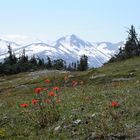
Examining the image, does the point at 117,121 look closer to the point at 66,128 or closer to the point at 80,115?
the point at 66,128

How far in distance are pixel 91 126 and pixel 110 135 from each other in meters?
1.83

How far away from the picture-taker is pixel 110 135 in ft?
41.6

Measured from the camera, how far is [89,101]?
20.3m

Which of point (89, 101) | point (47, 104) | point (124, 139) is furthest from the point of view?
point (89, 101)

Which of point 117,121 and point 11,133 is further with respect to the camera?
point 11,133

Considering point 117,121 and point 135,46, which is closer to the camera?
point 117,121

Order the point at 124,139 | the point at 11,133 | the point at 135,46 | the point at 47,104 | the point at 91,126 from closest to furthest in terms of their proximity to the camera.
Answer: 1. the point at 124,139
2. the point at 91,126
3. the point at 11,133
4. the point at 47,104
5. the point at 135,46

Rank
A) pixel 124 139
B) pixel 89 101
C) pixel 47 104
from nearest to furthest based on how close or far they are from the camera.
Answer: pixel 124 139
pixel 47 104
pixel 89 101

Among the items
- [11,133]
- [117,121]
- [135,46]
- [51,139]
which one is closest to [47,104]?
[11,133]

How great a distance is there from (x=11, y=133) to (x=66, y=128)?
6.93ft

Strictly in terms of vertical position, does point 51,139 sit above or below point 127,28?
below

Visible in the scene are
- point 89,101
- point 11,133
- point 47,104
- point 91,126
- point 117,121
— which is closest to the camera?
point 117,121

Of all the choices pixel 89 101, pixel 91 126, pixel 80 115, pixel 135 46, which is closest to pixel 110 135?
pixel 91 126

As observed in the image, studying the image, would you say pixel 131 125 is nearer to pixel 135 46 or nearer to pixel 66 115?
pixel 66 115
